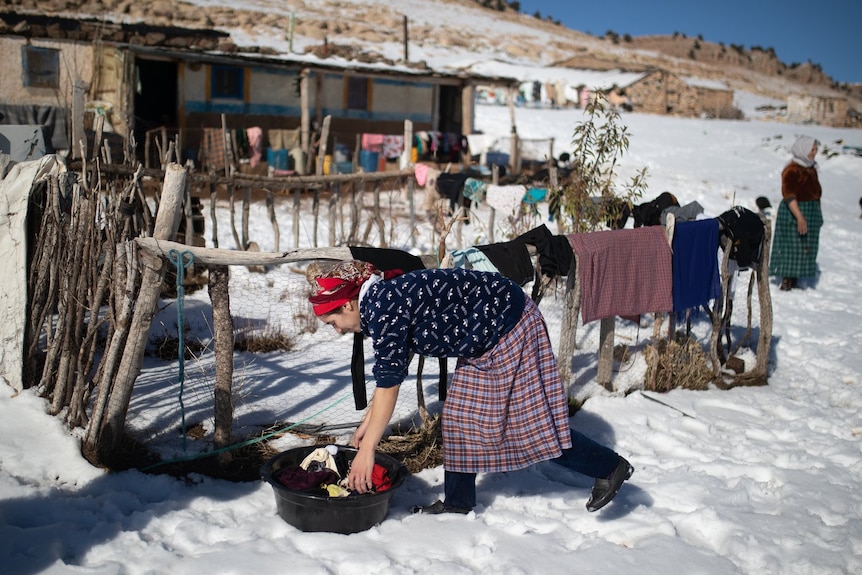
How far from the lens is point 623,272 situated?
17.7 feet

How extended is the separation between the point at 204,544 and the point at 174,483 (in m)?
0.62

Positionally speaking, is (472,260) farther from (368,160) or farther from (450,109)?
(450,109)

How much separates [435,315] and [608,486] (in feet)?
3.94

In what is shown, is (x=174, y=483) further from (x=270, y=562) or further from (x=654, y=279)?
(x=654, y=279)

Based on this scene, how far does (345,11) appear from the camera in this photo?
4291 centimetres

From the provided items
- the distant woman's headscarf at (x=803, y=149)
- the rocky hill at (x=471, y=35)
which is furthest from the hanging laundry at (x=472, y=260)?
the rocky hill at (x=471, y=35)

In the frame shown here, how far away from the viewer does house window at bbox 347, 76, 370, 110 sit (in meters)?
19.2

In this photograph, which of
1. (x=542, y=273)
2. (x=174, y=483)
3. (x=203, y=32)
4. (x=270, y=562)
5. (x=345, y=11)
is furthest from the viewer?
(x=345, y=11)

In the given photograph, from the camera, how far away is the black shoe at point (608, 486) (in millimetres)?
3566

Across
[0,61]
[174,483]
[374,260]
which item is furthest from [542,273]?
[0,61]

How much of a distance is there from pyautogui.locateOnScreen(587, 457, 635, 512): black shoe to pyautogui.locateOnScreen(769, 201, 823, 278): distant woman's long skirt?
248 inches

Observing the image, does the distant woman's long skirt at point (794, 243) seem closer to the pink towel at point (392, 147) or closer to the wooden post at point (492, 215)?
the wooden post at point (492, 215)

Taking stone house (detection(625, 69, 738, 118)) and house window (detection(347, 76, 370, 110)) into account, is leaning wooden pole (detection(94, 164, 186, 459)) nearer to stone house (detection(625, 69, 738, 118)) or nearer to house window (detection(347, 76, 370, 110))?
house window (detection(347, 76, 370, 110))

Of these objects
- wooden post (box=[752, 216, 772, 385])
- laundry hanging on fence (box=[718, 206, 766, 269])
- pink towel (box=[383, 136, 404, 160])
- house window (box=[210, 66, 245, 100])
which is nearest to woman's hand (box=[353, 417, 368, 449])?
laundry hanging on fence (box=[718, 206, 766, 269])
